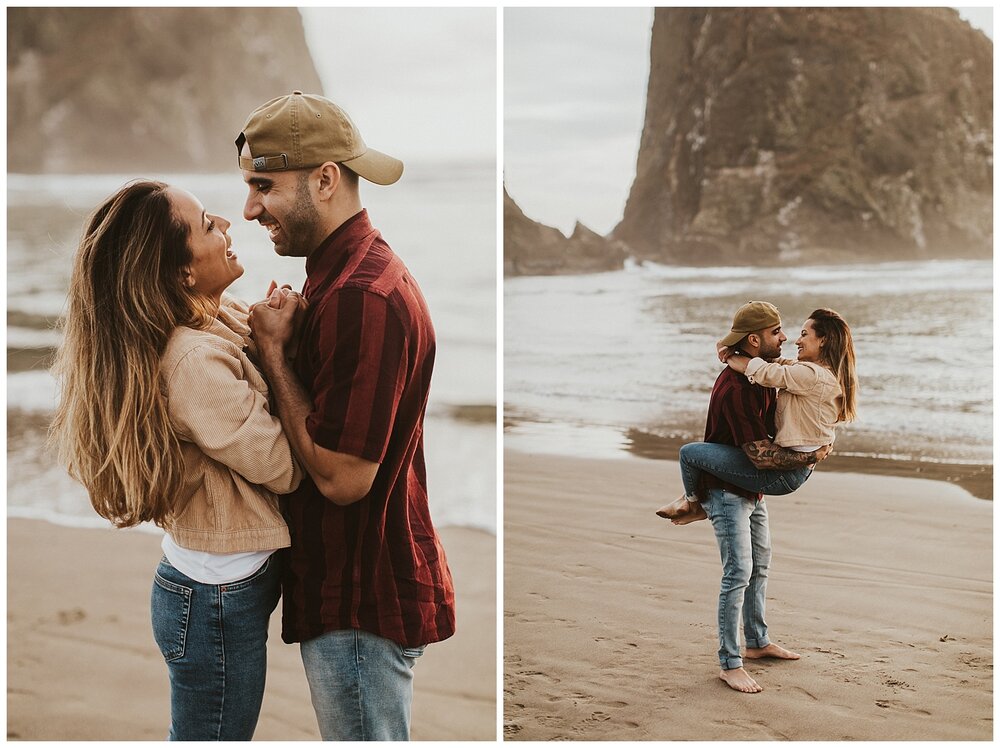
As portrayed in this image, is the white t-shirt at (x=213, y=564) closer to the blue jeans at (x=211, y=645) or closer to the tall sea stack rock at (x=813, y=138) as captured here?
the blue jeans at (x=211, y=645)

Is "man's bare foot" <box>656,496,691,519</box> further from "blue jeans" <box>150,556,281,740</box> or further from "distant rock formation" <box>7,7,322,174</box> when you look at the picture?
"distant rock formation" <box>7,7,322,174</box>

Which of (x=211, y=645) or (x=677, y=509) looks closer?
(x=211, y=645)

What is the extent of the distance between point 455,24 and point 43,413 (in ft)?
8.70

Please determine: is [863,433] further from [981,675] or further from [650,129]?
[650,129]

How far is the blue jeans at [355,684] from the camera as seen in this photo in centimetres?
179

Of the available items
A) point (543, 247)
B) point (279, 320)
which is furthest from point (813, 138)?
point (279, 320)

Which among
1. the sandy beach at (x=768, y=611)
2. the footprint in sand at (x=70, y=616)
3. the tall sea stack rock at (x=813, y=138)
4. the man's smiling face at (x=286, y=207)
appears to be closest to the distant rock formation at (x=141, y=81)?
the tall sea stack rock at (x=813, y=138)

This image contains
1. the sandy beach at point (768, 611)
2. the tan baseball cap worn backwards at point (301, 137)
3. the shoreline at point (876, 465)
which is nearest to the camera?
the tan baseball cap worn backwards at point (301, 137)

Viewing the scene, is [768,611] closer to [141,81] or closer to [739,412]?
[739,412]

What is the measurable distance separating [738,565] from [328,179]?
179 cm

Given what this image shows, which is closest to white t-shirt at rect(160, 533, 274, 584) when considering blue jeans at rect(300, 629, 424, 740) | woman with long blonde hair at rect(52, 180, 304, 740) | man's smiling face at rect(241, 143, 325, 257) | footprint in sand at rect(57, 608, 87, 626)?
woman with long blonde hair at rect(52, 180, 304, 740)

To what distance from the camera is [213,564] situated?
5.73 feet

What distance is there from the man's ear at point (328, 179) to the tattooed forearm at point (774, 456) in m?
1.53

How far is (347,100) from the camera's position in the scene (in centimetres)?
431
